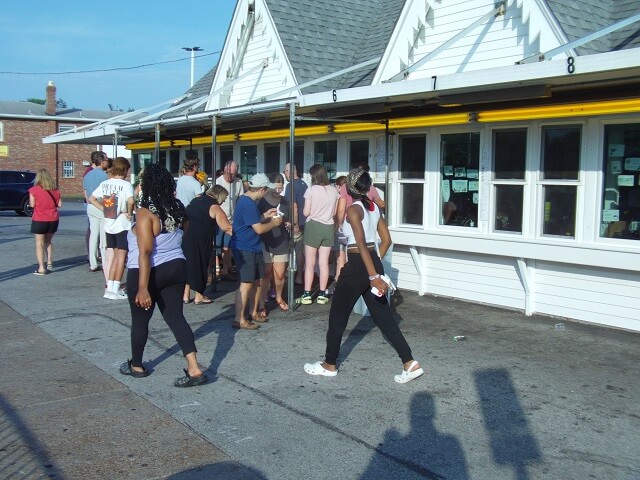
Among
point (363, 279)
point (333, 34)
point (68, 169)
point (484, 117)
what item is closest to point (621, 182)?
point (484, 117)

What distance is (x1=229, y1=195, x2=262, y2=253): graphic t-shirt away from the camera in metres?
7.73

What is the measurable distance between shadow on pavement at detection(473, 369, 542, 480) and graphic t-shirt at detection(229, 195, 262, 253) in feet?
9.29

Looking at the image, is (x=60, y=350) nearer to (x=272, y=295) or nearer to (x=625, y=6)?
(x=272, y=295)

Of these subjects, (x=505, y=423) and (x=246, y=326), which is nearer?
(x=505, y=423)

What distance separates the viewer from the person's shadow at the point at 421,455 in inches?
170

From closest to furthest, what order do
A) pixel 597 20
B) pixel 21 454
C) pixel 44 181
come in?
pixel 21 454 < pixel 597 20 < pixel 44 181

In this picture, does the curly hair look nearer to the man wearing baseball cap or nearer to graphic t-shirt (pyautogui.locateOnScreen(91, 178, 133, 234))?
the man wearing baseball cap

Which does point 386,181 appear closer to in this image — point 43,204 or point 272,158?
point 272,158

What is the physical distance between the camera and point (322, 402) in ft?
18.3

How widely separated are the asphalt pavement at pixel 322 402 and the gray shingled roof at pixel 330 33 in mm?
5286

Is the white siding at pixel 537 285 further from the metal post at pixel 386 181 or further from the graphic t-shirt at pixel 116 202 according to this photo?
the graphic t-shirt at pixel 116 202

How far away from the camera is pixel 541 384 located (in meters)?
5.95

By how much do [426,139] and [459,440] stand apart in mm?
5542

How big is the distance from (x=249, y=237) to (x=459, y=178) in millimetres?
3085
